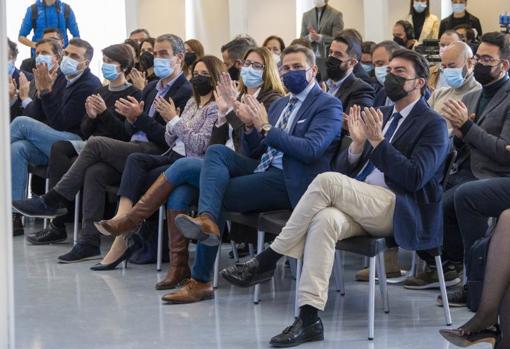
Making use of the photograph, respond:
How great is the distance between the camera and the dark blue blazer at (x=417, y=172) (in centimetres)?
471

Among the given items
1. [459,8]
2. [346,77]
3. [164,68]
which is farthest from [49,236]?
[459,8]

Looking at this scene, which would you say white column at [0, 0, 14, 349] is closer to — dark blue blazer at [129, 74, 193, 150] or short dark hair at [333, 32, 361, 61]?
dark blue blazer at [129, 74, 193, 150]

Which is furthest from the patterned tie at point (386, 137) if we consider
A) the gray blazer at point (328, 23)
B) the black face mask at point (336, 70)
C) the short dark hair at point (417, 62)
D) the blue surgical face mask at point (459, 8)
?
the blue surgical face mask at point (459, 8)

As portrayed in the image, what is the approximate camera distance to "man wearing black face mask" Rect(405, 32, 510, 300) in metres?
5.21

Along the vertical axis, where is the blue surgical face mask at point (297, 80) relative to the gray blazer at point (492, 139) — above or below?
above

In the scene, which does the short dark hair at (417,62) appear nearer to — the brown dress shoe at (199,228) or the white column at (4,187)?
the brown dress shoe at (199,228)

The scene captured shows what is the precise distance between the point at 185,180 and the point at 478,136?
64.7 inches

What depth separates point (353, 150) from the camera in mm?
5078

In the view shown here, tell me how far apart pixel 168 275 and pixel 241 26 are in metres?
9.03

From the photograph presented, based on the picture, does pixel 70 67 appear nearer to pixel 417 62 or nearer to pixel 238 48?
pixel 238 48

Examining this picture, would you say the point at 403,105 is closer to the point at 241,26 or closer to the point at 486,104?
the point at 486,104

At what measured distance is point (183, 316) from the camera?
5.14 meters

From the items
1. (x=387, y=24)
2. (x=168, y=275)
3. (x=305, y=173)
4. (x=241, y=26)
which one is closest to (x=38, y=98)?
(x=168, y=275)

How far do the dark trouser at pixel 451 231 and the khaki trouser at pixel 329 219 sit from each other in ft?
2.44
